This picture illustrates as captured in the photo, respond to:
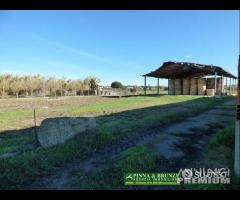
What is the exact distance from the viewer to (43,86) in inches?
2085

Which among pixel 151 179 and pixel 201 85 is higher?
pixel 201 85

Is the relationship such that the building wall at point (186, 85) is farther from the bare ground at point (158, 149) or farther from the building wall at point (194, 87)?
the bare ground at point (158, 149)

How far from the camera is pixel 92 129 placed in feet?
24.6

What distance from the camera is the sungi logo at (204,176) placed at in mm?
4340

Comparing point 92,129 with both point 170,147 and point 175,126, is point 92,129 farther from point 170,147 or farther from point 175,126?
point 175,126

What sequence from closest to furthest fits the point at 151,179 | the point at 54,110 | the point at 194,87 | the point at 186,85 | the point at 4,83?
the point at 151,179
the point at 54,110
the point at 194,87
the point at 186,85
the point at 4,83

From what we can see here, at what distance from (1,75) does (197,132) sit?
161ft

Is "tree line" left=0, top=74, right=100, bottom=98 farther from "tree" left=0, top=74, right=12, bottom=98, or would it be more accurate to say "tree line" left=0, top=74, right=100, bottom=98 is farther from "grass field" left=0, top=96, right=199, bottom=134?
"grass field" left=0, top=96, right=199, bottom=134

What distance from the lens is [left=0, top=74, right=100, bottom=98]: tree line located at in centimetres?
4858

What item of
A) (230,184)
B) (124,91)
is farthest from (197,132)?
(124,91)

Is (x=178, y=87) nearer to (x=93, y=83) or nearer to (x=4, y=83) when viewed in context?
(x=93, y=83)

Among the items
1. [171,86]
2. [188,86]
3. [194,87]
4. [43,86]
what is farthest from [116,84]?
[194,87]

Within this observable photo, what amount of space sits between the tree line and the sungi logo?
149 feet

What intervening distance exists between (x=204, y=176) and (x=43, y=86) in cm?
5172
